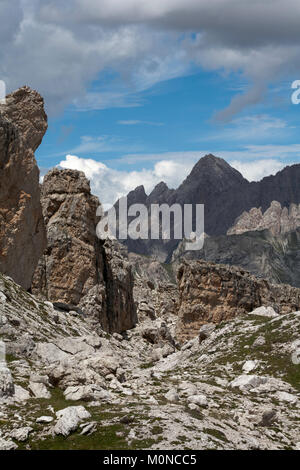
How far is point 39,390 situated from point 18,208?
1070 inches

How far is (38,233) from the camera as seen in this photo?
179 feet

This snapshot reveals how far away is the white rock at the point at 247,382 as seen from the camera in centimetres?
3294

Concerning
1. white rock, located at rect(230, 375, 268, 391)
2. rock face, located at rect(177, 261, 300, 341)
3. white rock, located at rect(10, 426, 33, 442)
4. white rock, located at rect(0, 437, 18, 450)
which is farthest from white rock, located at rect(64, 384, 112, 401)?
rock face, located at rect(177, 261, 300, 341)

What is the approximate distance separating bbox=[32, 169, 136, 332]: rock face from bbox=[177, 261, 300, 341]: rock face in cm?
1215

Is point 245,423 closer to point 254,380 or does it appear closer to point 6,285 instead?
point 254,380

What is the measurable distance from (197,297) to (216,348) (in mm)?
29351

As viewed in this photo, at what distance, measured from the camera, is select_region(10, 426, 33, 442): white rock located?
64.4ft

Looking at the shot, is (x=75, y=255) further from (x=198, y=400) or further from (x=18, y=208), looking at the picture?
(x=198, y=400)

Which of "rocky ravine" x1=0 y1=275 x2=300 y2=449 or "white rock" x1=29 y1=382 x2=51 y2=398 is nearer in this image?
"rocky ravine" x1=0 y1=275 x2=300 y2=449

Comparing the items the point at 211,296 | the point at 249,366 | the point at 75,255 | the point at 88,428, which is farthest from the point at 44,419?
the point at 211,296

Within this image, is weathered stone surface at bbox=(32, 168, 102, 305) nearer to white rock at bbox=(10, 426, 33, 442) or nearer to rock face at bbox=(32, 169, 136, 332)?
rock face at bbox=(32, 169, 136, 332)

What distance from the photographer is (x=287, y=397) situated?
31.1 metres

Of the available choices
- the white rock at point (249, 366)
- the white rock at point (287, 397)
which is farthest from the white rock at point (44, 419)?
the white rock at point (249, 366)
